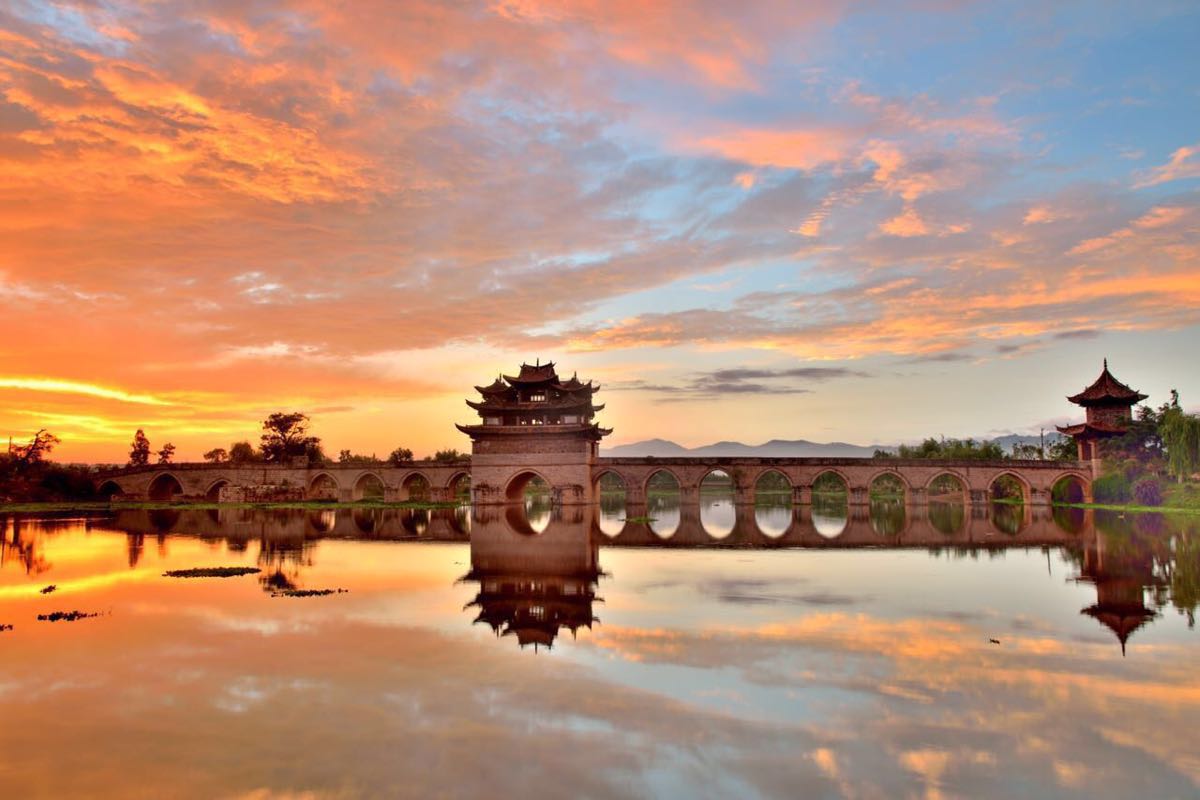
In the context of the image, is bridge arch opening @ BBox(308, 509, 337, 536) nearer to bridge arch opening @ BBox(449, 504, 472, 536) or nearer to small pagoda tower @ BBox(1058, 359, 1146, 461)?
bridge arch opening @ BBox(449, 504, 472, 536)

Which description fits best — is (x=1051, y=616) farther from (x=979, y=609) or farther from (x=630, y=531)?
(x=630, y=531)

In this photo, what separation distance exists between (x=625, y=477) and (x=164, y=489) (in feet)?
143

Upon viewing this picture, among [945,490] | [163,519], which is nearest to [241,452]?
[163,519]

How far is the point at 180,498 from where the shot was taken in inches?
2537

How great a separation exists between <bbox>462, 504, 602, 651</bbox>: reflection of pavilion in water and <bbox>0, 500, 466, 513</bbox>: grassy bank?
70.8 ft

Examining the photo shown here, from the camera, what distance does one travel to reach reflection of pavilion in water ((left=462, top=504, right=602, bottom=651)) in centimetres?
1481

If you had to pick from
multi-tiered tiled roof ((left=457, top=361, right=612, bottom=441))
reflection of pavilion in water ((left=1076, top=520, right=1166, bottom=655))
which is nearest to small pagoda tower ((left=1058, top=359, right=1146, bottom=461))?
reflection of pavilion in water ((left=1076, top=520, right=1166, bottom=655))

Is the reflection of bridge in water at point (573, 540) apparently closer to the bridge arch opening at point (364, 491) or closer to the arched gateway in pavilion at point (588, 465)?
the arched gateway in pavilion at point (588, 465)

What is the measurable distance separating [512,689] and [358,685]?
2222 mm

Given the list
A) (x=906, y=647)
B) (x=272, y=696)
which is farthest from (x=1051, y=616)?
(x=272, y=696)

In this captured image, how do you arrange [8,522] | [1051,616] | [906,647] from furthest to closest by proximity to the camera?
[8,522] < [1051,616] < [906,647]

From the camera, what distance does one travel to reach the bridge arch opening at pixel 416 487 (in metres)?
61.5

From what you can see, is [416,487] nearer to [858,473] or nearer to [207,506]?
[207,506]

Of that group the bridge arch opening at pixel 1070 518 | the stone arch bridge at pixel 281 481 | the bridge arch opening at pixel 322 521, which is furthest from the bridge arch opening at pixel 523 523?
the bridge arch opening at pixel 1070 518
